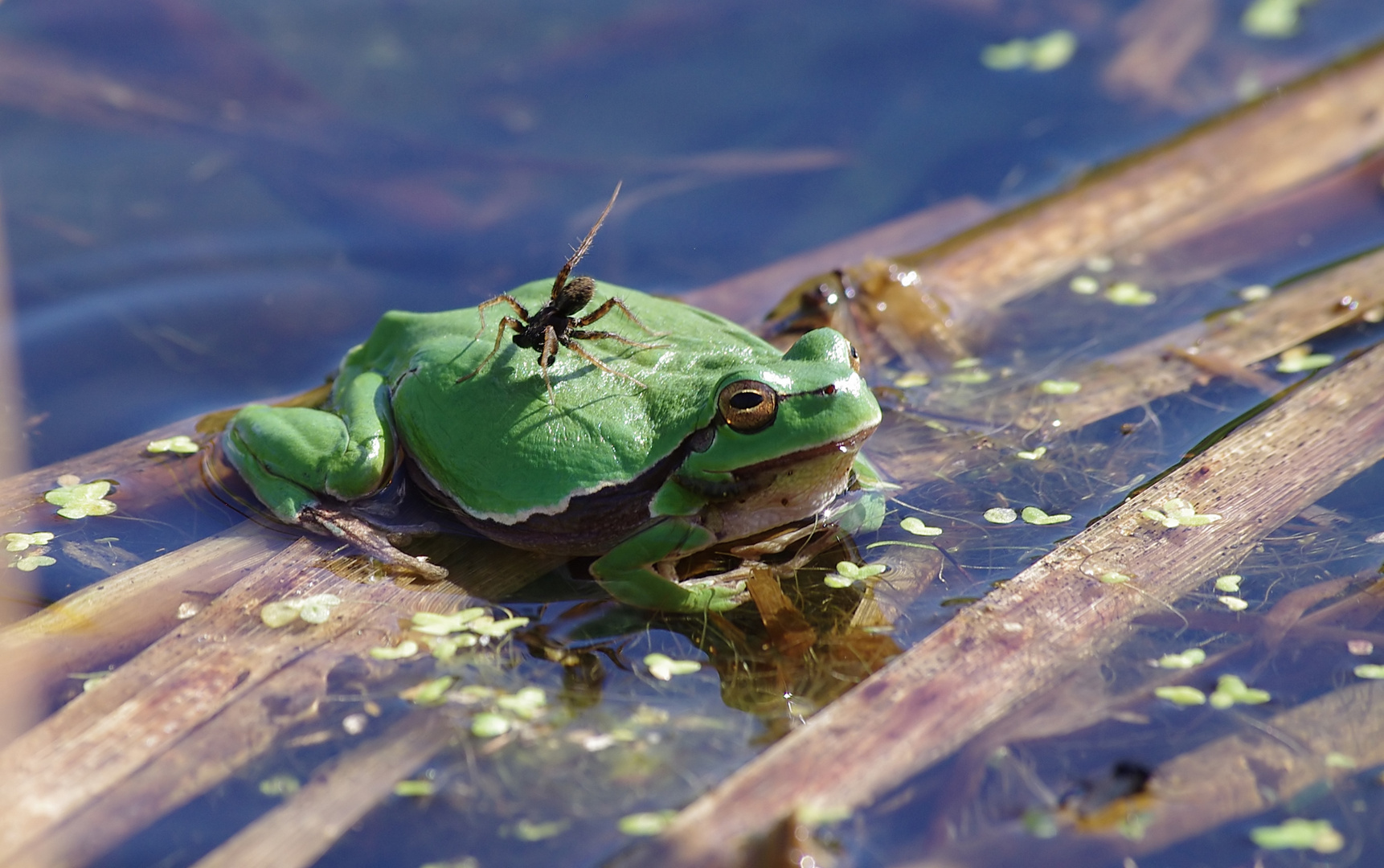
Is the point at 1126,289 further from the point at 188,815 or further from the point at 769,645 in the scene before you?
the point at 188,815

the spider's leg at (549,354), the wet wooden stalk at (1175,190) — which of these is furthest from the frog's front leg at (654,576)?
the wet wooden stalk at (1175,190)

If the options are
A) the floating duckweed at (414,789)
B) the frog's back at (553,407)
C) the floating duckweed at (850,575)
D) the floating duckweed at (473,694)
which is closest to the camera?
the floating duckweed at (414,789)

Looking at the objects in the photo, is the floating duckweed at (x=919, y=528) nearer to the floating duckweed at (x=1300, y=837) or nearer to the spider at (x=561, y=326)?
the spider at (x=561, y=326)

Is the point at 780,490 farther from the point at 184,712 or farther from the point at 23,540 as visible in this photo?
the point at 23,540

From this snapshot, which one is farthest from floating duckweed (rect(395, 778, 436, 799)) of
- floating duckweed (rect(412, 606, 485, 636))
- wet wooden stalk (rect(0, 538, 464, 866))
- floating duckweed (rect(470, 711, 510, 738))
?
floating duckweed (rect(412, 606, 485, 636))

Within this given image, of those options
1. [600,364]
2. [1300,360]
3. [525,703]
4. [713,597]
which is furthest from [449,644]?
[1300,360]

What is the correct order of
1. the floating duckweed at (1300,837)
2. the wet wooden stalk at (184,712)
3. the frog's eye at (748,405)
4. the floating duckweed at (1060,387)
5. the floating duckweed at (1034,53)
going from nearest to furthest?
the floating duckweed at (1300,837)
the wet wooden stalk at (184,712)
the frog's eye at (748,405)
the floating duckweed at (1060,387)
the floating duckweed at (1034,53)

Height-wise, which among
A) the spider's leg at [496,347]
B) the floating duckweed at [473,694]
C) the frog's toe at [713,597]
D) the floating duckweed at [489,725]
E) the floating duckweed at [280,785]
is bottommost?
the frog's toe at [713,597]
